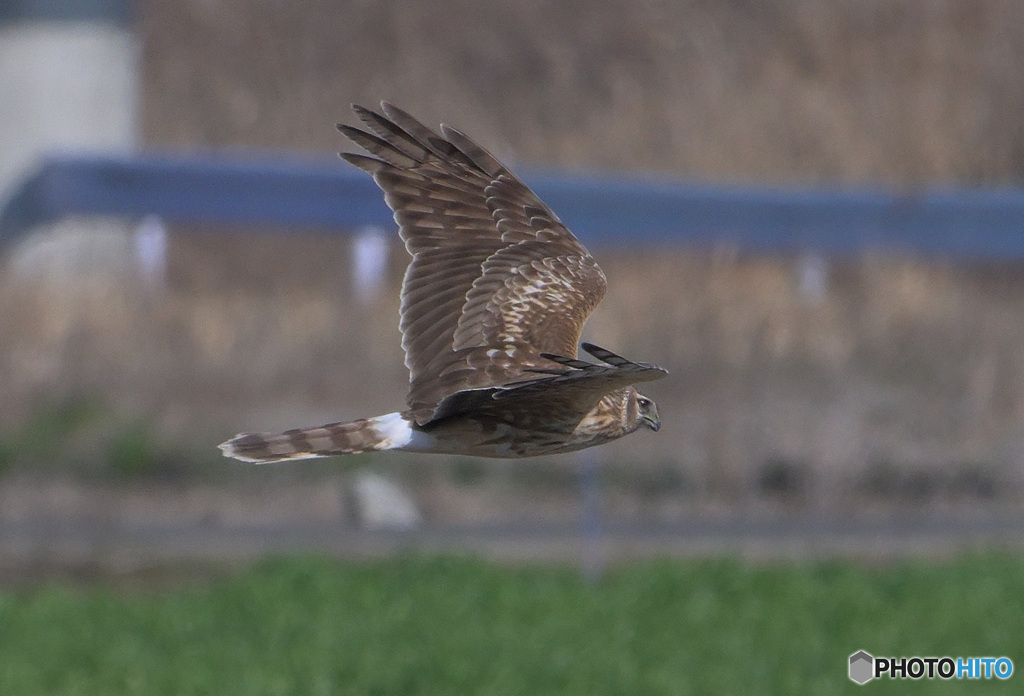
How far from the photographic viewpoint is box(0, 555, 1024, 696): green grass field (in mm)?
10141

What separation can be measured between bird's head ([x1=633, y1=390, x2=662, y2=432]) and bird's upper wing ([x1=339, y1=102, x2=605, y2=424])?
27cm

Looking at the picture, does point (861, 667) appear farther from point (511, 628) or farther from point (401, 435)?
point (401, 435)

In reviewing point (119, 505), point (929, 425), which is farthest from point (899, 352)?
point (119, 505)

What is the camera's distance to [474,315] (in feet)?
18.7

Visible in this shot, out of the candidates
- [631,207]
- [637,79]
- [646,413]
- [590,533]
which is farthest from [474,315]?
[637,79]

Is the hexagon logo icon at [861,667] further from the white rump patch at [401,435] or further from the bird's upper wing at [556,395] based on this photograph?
the white rump patch at [401,435]

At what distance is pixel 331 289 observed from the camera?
16.0 meters

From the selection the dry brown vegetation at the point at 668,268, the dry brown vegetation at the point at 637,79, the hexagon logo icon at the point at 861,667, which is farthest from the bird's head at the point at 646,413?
the dry brown vegetation at the point at 637,79

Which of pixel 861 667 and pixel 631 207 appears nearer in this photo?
pixel 861 667

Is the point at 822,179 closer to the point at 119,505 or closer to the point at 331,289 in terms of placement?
the point at 331,289

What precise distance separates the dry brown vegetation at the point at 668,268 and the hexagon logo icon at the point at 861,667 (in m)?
2.57

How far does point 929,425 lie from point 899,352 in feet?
2.19

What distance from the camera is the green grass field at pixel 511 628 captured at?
10141 mm

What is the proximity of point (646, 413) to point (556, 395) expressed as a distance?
2.66ft
